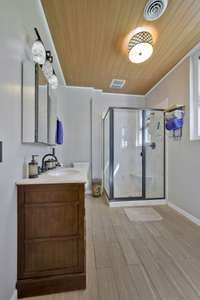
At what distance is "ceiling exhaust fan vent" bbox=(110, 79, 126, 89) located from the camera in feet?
11.5

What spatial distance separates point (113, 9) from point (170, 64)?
156cm

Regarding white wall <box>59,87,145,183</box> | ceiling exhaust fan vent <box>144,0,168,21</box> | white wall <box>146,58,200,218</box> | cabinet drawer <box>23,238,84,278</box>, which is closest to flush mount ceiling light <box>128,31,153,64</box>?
ceiling exhaust fan vent <box>144,0,168,21</box>

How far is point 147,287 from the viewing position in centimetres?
125

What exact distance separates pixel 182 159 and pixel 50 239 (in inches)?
95.4

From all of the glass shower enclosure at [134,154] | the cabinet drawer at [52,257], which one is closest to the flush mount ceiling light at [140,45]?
the glass shower enclosure at [134,154]

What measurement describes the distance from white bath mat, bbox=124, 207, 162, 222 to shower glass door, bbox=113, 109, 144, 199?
529mm

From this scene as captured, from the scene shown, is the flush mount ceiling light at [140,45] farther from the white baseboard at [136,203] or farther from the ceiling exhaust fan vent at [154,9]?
the white baseboard at [136,203]

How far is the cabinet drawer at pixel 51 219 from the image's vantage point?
1195 millimetres

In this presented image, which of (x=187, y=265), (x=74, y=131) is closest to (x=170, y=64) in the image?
(x=74, y=131)

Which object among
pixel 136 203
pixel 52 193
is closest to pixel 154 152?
pixel 136 203

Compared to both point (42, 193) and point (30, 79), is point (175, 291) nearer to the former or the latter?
point (42, 193)

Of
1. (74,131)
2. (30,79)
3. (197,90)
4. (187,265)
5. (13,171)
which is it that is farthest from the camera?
(74,131)

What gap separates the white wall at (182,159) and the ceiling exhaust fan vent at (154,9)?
1.10 m

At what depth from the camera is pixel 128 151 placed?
405 cm
